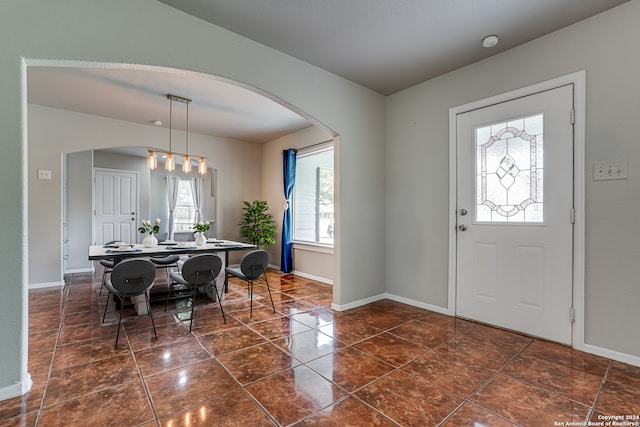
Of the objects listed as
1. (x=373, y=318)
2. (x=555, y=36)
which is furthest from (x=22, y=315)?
(x=555, y=36)

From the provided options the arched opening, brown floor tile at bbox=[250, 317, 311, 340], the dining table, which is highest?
the arched opening

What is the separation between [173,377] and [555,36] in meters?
4.15

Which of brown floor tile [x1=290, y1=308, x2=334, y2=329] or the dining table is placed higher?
the dining table

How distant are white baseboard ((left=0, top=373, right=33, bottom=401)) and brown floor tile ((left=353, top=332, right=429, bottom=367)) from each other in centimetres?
226

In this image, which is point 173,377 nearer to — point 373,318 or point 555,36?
point 373,318

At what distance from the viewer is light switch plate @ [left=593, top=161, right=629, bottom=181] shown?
2.24 metres

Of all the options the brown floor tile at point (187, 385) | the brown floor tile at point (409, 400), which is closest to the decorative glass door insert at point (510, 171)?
the brown floor tile at point (409, 400)

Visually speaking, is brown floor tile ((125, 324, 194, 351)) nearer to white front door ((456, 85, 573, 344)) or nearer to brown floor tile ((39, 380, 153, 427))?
brown floor tile ((39, 380, 153, 427))

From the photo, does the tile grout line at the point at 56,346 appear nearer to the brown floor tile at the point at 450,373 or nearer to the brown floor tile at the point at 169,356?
the brown floor tile at the point at 169,356

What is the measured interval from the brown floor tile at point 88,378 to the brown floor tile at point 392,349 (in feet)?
5.70

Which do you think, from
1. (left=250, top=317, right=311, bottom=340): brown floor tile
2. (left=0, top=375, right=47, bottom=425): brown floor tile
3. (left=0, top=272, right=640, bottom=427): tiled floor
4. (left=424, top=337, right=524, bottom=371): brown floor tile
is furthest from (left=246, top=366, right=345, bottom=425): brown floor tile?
(left=0, top=375, right=47, bottom=425): brown floor tile

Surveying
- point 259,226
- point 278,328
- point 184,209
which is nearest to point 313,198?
point 259,226

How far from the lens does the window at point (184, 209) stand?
8.38 metres

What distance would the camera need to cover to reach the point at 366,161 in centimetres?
377
